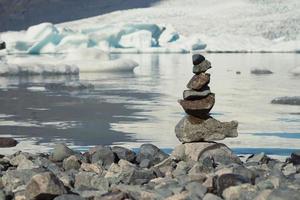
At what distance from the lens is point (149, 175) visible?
4.64 m

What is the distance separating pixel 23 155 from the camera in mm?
5328

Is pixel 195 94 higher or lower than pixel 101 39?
higher

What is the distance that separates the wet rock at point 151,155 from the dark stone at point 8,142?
136cm

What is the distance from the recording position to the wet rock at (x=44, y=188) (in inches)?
151

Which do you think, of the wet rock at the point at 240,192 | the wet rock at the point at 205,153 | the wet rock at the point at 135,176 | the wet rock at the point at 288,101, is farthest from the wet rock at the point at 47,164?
the wet rock at the point at 288,101

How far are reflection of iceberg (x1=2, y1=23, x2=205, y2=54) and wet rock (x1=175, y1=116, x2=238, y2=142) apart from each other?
29285mm

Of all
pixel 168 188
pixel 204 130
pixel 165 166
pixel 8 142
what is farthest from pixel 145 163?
pixel 8 142

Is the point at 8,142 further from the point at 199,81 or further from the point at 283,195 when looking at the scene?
the point at 283,195

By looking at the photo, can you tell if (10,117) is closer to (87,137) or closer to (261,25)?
(87,137)

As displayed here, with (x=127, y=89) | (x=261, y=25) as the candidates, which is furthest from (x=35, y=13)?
(x=127, y=89)

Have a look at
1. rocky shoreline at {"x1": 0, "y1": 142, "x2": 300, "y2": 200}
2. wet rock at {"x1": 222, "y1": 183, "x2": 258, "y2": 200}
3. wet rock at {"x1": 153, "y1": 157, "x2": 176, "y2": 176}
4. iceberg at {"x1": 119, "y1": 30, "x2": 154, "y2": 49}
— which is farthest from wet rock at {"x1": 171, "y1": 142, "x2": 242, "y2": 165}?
iceberg at {"x1": 119, "y1": 30, "x2": 154, "y2": 49}

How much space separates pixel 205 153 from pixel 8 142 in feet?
6.42

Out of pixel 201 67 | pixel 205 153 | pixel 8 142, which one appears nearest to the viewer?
pixel 205 153

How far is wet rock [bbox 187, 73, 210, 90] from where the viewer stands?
588cm
